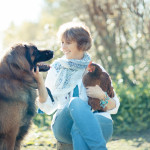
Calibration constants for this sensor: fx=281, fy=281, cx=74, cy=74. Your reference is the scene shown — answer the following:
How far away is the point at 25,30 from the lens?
32688 mm

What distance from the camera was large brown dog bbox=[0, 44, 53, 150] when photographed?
9.75ft

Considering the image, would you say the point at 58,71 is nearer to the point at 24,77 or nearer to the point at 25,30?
the point at 24,77

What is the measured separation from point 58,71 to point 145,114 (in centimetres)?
276

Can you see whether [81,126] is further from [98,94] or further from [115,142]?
[115,142]

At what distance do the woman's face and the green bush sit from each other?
7.90 feet

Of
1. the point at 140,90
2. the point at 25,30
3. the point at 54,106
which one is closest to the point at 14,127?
the point at 54,106

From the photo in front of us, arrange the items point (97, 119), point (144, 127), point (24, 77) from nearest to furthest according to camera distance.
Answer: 1. point (97, 119)
2. point (24, 77)
3. point (144, 127)

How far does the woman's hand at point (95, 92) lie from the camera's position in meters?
3.04

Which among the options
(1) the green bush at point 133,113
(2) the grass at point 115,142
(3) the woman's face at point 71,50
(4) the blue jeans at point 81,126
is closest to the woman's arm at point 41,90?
(4) the blue jeans at point 81,126

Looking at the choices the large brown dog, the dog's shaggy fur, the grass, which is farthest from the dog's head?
the grass

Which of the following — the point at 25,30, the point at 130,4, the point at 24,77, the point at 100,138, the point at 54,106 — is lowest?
the point at 100,138

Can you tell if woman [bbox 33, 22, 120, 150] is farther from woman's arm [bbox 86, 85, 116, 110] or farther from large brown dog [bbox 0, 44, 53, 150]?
large brown dog [bbox 0, 44, 53, 150]

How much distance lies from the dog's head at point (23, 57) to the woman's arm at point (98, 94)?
2.04 feet

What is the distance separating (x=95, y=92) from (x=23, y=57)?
89 cm
